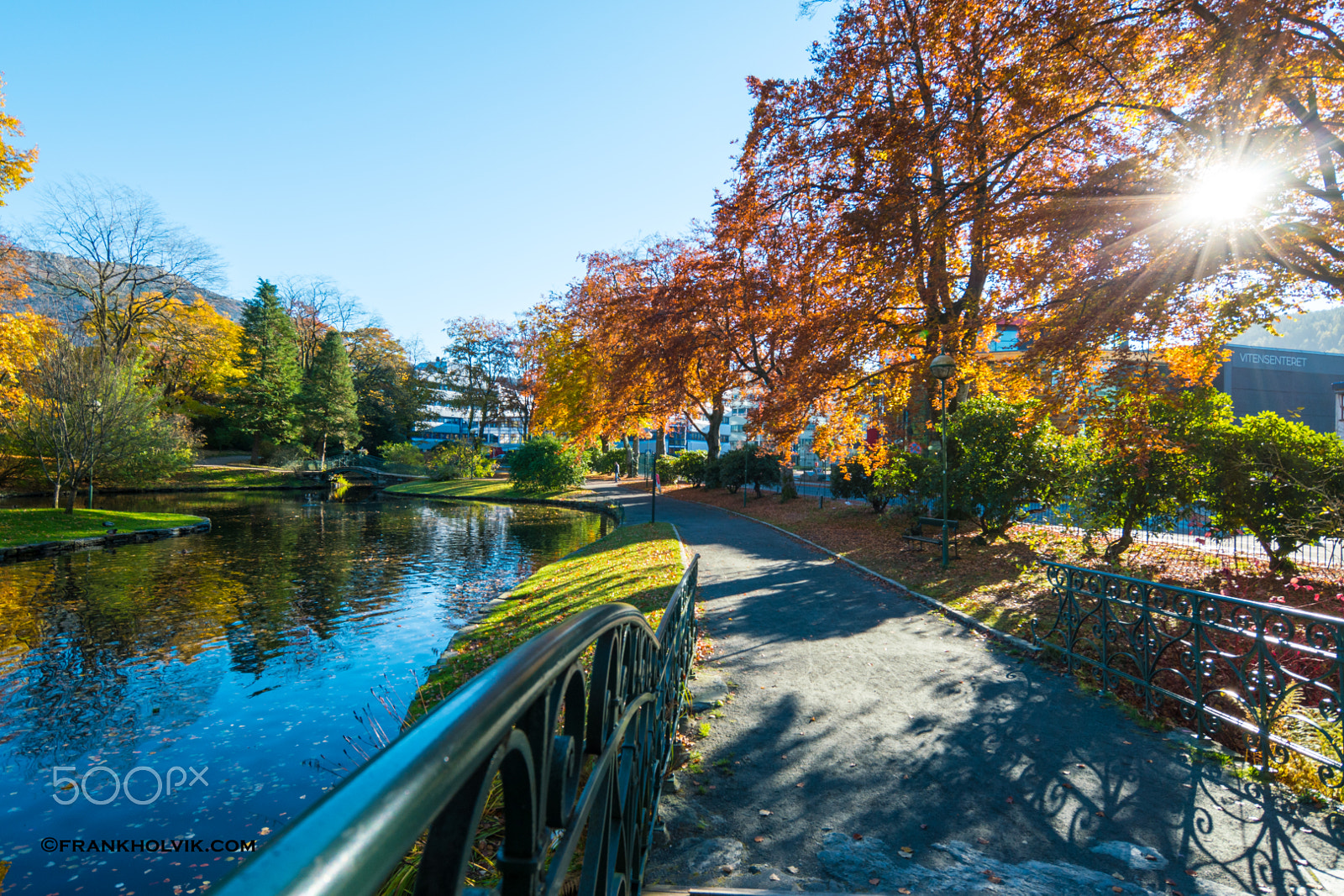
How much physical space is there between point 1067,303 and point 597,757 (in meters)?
10.2

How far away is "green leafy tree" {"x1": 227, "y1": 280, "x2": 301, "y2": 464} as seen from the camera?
4912 cm

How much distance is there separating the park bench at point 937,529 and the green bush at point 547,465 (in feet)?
65.0

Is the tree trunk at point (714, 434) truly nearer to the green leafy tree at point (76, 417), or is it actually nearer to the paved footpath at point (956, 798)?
the green leafy tree at point (76, 417)

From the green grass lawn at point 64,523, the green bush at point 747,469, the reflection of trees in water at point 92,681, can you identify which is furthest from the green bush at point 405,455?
the reflection of trees in water at point 92,681

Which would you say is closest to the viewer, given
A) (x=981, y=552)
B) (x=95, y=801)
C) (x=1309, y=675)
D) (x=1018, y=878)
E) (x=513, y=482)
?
(x=1018, y=878)

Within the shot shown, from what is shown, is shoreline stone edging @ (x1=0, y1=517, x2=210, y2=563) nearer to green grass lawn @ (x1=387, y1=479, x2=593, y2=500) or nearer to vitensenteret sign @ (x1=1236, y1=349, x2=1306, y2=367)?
green grass lawn @ (x1=387, y1=479, x2=593, y2=500)

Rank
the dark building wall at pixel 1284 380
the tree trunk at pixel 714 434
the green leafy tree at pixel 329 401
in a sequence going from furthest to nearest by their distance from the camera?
1. the green leafy tree at pixel 329 401
2. the dark building wall at pixel 1284 380
3. the tree trunk at pixel 714 434

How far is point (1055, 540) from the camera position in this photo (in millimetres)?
12680

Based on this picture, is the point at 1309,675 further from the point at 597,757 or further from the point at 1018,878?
the point at 597,757

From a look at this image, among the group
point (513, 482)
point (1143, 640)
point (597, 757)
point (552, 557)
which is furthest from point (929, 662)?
point (513, 482)

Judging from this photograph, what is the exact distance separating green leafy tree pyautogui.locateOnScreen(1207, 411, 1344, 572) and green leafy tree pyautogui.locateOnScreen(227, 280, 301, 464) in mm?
54643

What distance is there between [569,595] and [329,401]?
48263mm

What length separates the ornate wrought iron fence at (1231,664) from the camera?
13.6 ft

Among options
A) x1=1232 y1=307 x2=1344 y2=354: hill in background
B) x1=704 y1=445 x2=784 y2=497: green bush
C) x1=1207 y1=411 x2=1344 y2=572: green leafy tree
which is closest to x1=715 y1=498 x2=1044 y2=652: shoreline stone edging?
x1=1207 y1=411 x2=1344 y2=572: green leafy tree
